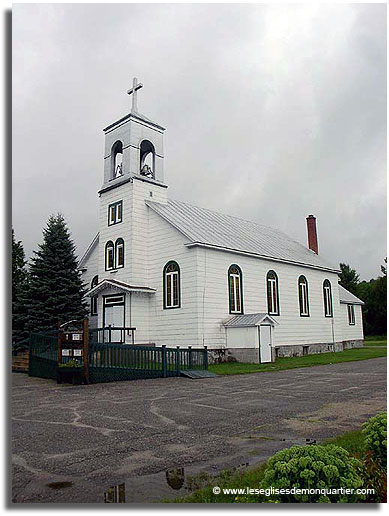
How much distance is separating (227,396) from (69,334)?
5.95m

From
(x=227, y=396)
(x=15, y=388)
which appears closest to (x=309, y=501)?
(x=227, y=396)

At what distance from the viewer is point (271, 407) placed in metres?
9.06

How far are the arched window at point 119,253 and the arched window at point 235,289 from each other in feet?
16.8

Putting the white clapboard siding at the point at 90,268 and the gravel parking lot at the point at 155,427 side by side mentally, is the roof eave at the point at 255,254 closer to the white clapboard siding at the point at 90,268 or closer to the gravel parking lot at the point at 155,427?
the gravel parking lot at the point at 155,427

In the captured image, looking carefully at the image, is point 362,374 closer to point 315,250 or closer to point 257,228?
point 257,228

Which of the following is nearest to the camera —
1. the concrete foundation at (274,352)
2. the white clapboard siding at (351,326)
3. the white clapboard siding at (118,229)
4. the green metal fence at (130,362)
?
the green metal fence at (130,362)

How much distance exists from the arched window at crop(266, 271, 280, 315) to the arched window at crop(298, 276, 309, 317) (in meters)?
2.72

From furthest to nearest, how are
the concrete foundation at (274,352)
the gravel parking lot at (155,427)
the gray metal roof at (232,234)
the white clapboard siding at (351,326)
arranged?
the white clapboard siding at (351,326)
the gray metal roof at (232,234)
the concrete foundation at (274,352)
the gravel parking lot at (155,427)

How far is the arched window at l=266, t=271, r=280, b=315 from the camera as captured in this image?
963 inches

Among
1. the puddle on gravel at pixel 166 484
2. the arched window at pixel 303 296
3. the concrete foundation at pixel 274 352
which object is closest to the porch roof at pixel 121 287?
the concrete foundation at pixel 274 352

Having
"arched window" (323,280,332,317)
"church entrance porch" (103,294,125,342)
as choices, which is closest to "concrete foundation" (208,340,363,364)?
"arched window" (323,280,332,317)

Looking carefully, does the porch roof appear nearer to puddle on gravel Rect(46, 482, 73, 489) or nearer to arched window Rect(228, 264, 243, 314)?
arched window Rect(228, 264, 243, 314)

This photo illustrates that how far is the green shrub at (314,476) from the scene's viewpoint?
146 inches

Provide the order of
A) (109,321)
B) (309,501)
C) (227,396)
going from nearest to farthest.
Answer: (309,501) → (227,396) → (109,321)
